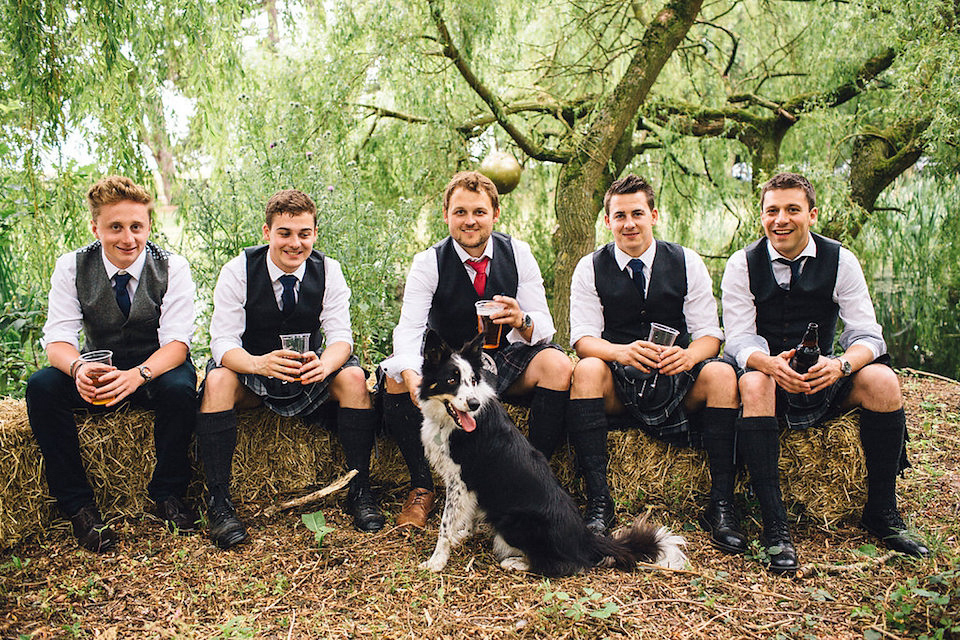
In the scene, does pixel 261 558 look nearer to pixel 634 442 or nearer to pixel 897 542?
pixel 634 442

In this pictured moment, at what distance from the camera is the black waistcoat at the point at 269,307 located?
3484 millimetres

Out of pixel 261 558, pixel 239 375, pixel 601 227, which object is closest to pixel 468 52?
pixel 601 227

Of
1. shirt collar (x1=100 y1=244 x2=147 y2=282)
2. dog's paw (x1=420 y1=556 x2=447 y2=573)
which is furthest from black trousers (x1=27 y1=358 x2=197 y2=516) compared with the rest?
dog's paw (x1=420 y1=556 x2=447 y2=573)

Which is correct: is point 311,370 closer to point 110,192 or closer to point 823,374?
point 110,192

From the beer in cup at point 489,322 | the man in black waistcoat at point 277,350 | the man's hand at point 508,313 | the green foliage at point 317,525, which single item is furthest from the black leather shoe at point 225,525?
the man's hand at point 508,313

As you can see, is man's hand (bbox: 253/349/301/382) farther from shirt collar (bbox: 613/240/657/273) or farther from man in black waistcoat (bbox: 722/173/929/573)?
man in black waistcoat (bbox: 722/173/929/573)

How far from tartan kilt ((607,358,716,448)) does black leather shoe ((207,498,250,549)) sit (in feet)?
6.32

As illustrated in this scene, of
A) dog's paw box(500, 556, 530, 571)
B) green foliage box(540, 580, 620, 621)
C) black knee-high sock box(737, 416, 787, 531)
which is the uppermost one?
black knee-high sock box(737, 416, 787, 531)

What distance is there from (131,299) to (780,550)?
323 centimetres

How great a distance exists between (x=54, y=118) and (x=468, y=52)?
341cm

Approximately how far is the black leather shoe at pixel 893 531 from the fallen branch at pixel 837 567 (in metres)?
0.11

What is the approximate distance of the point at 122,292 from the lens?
134 inches

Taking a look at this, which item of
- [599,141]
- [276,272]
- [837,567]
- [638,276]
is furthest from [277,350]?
[599,141]

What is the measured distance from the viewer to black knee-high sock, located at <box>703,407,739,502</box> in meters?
3.28
